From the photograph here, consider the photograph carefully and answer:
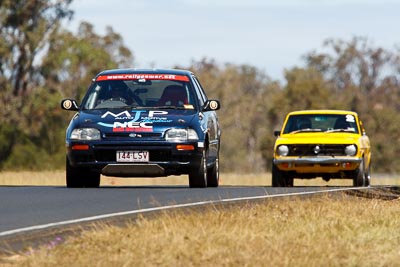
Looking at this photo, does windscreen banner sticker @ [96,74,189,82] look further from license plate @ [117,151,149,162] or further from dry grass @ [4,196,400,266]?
dry grass @ [4,196,400,266]

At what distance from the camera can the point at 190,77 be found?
20.2 m

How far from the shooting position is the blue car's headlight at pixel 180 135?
18828 mm

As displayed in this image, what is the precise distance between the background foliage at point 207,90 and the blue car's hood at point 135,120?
29.3 metres

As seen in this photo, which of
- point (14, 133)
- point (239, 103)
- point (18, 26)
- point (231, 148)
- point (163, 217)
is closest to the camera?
point (163, 217)

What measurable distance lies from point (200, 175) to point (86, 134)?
1.79 m

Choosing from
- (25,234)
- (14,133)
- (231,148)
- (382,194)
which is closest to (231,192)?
(382,194)

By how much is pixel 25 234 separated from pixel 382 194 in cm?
781

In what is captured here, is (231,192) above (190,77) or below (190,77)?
below

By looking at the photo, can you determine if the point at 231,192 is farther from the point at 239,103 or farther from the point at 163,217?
the point at 239,103

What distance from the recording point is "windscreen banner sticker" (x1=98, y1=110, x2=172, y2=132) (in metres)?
18.8

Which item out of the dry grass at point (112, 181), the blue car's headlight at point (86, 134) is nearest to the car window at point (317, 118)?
the dry grass at point (112, 181)

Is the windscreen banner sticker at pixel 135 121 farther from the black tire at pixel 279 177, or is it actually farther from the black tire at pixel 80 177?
the black tire at pixel 279 177

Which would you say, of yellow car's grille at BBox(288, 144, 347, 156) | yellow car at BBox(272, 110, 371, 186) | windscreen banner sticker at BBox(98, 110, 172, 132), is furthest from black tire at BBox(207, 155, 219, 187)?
yellow car's grille at BBox(288, 144, 347, 156)

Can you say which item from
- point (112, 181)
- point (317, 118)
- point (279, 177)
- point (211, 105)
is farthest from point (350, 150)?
point (112, 181)
